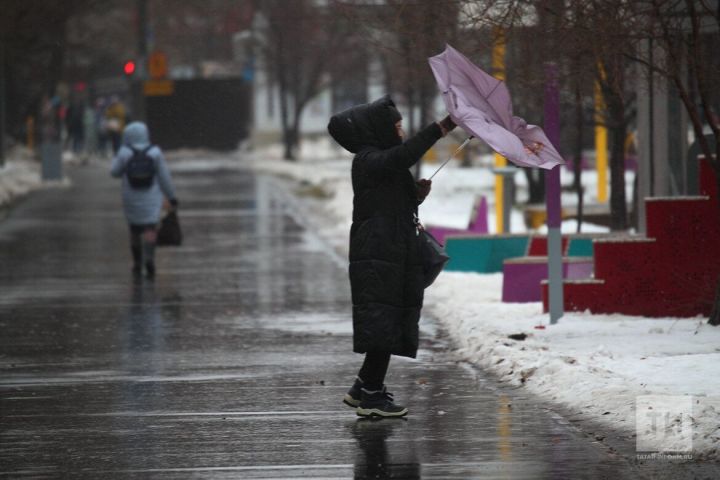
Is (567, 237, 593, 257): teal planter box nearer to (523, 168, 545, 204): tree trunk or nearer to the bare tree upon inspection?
(523, 168, 545, 204): tree trunk

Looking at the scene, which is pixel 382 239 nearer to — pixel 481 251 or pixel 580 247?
pixel 580 247

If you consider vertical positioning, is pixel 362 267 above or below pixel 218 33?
below

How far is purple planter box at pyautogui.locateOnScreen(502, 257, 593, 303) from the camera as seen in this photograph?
1357 cm

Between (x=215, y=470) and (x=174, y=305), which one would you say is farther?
(x=174, y=305)

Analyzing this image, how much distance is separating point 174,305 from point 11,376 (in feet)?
13.6

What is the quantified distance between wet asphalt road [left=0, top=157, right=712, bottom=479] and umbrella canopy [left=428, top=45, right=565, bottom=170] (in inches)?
55.2

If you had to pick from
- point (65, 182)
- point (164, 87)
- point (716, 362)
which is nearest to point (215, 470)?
point (716, 362)

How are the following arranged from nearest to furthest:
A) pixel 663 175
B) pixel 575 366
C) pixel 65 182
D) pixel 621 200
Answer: pixel 575 366
pixel 663 175
pixel 621 200
pixel 65 182

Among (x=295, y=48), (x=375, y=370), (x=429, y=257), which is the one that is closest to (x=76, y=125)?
(x=295, y=48)

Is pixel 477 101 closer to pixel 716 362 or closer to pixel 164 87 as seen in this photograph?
pixel 716 362

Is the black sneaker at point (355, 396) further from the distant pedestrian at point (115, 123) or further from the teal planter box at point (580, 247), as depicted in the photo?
the distant pedestrian at point (115, 123)

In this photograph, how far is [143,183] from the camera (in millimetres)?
16969

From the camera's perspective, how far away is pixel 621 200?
16625mm
